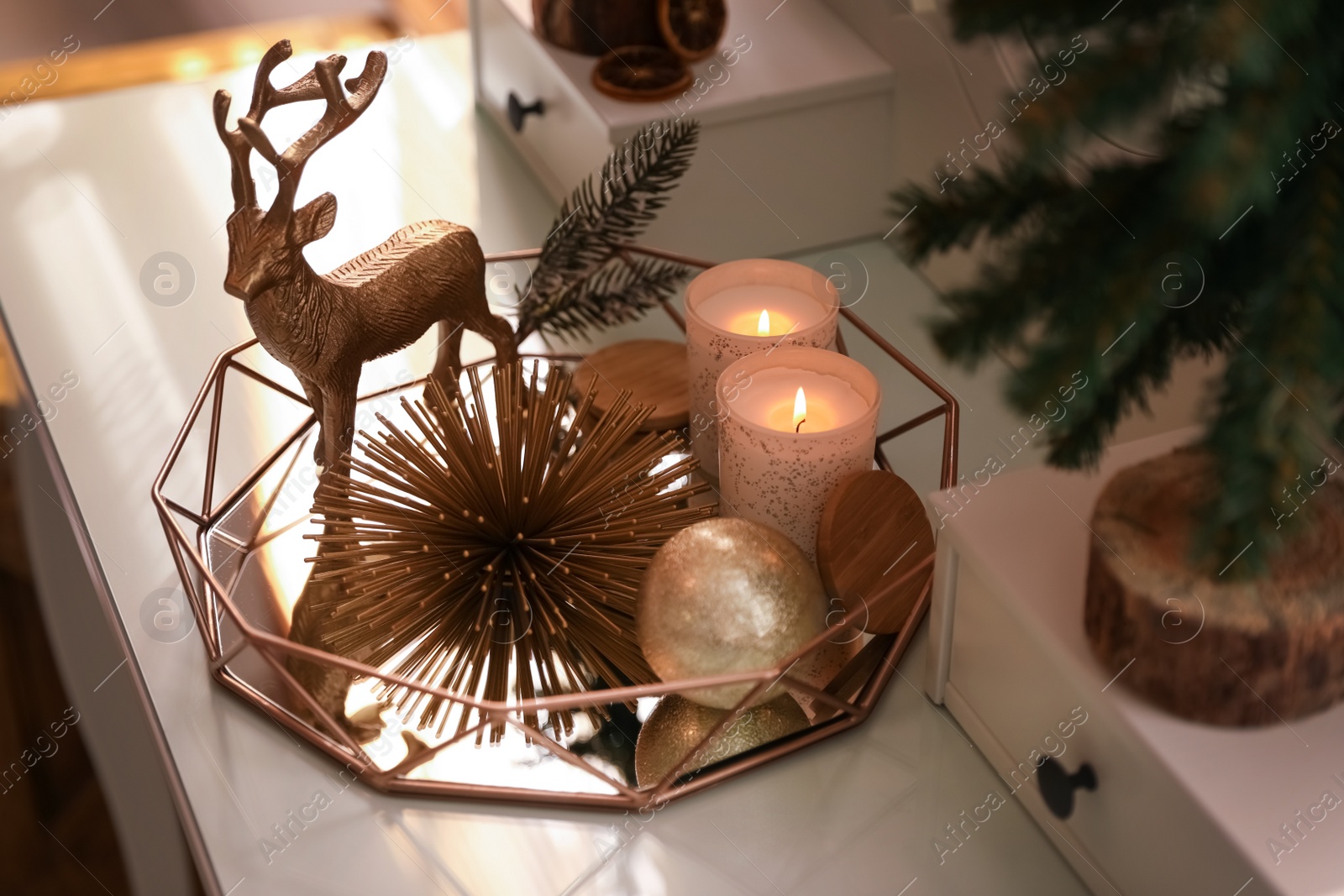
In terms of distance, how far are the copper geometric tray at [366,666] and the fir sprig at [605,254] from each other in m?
0.02

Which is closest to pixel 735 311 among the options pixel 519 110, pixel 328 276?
pixel 328 276

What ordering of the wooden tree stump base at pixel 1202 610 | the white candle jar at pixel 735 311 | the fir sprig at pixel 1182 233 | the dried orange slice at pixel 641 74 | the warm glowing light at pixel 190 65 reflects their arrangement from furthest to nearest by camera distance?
1. the warm glowing light at pixel 190 65
2. the dried orange slice at pixel 641 74
3. the white candle jar at pixel 735 311
4. the wooden tree stump base at pixel 1202 610
5. the fir sprig at pixel 1182 233

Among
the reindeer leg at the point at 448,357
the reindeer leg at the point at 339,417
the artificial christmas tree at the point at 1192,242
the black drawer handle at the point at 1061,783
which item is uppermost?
the artificial christmas tree at the point at 1192,242

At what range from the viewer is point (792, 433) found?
52 centimetres

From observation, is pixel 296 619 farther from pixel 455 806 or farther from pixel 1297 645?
pixel 1297 645

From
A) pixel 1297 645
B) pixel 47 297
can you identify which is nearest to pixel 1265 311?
pixel 1297 645

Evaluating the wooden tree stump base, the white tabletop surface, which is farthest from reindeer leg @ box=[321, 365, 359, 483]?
the wooden tree stump base

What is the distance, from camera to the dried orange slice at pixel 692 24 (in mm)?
761

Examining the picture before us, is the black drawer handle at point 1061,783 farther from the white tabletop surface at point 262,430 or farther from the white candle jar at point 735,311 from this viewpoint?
the white candle jar at point 735,311

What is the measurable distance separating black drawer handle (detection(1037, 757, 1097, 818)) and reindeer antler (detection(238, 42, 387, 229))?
34cm

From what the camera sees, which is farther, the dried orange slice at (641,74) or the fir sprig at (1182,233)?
the dried orange slice at (641,74)

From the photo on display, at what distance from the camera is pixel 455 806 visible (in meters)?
0.50

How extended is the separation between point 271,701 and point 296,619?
4 cm

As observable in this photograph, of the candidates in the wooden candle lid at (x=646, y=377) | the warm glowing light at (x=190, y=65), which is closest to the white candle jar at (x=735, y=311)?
the wooden candle lid at (x=646, y=377)
